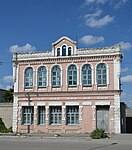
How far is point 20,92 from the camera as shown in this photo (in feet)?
120

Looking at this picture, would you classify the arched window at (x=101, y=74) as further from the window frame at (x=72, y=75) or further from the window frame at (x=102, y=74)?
the window frame at (x=72, y=75)

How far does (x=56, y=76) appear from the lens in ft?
117

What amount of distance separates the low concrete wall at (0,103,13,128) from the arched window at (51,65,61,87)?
662 cm

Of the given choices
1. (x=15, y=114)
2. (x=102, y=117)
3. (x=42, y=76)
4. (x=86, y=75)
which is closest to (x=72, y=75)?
(x=86, y=75)

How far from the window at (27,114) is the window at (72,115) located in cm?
447

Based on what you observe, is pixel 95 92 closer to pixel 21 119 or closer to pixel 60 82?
pixel 60 82

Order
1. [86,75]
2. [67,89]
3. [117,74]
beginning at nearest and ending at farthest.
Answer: [117,74] < [86,75] < [67,89]

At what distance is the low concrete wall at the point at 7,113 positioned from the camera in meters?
37.8

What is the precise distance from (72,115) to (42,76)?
595 centimetres

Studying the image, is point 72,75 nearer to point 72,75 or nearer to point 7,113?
point 72,75

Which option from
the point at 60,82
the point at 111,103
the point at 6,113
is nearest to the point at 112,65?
the point at 111,103

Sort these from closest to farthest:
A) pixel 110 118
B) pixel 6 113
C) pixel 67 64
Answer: pixel 110 118 < pixel 67 64 < pixel 6 113

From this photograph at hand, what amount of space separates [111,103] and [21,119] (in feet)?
36.2

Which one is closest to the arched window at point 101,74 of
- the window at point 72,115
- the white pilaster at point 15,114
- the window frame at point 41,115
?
the window at point 72,115
